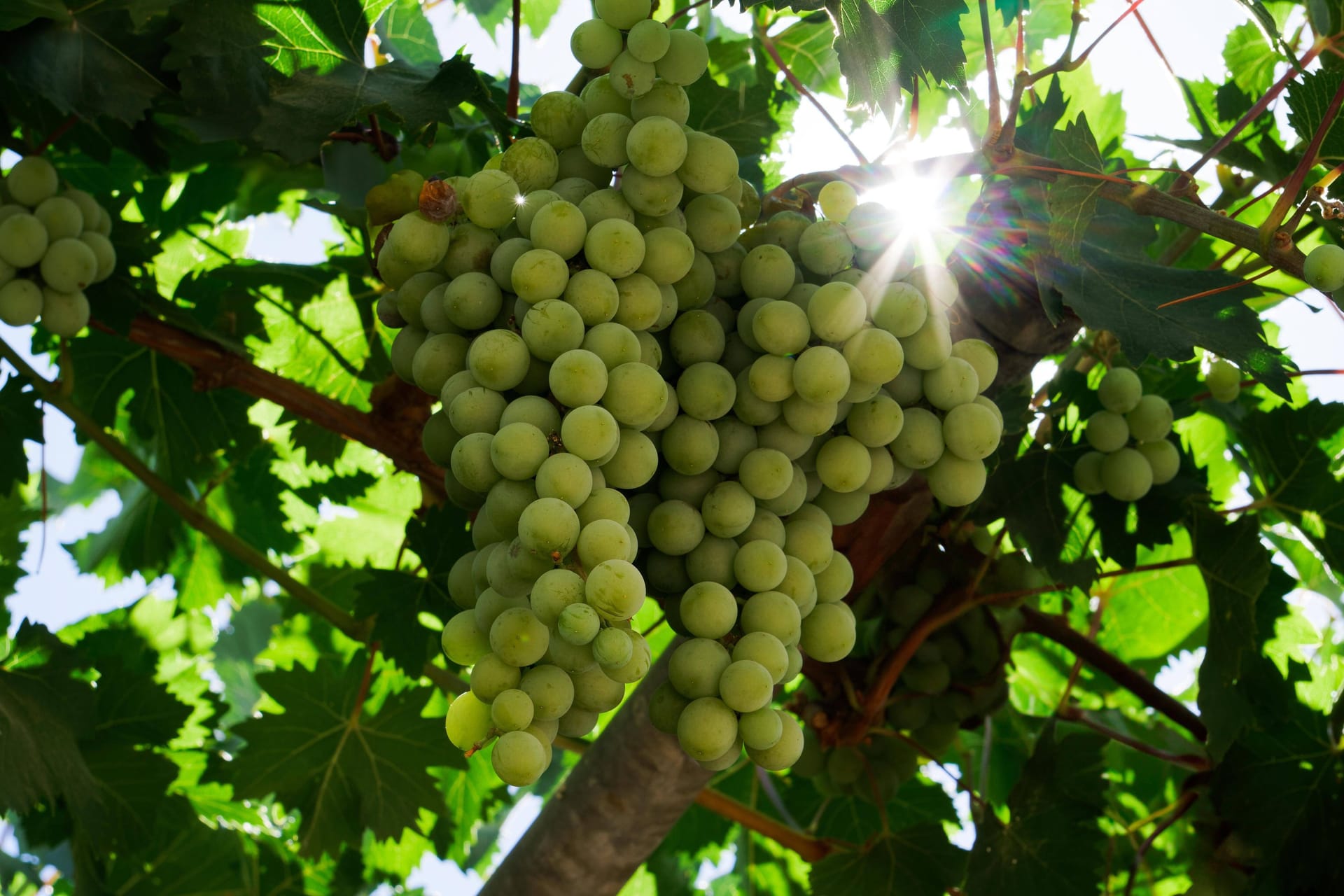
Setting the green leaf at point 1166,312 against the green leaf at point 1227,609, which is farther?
the green leaf at point 1227,609

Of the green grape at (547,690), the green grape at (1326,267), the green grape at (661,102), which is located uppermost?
the green grape at (1326,267)

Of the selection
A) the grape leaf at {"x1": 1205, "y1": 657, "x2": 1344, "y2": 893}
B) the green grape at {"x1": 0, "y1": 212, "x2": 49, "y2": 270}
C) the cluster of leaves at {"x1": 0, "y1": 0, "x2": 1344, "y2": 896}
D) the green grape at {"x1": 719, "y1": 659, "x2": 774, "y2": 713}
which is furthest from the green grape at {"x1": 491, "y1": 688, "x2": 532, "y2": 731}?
the grape leaf at {"x1": 1205, "y1": 657, "x2": 1344, "y2": 893}

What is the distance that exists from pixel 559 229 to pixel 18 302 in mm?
719

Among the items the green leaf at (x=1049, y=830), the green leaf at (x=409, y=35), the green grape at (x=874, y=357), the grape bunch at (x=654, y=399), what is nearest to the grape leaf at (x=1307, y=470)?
the green leaf at (x=1049, y=830)

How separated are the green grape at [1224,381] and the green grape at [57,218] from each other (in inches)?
49.8

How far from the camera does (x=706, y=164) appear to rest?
0.66 m

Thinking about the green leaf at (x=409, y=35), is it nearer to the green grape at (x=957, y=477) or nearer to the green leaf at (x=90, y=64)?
the green leaf at (x=90, y=64)

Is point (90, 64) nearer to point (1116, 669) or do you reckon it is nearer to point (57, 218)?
point (57, 218)

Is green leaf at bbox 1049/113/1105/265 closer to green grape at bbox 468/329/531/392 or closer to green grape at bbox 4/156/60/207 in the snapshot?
green grape at bbox 468/329/531/392

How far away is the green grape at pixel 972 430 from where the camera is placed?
0.70m

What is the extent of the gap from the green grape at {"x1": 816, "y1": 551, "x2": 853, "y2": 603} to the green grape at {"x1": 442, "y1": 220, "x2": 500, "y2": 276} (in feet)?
0.98

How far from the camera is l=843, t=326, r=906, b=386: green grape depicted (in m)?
0.66

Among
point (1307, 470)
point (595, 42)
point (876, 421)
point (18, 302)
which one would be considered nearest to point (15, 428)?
point (18, 302)

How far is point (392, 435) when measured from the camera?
1172mm
